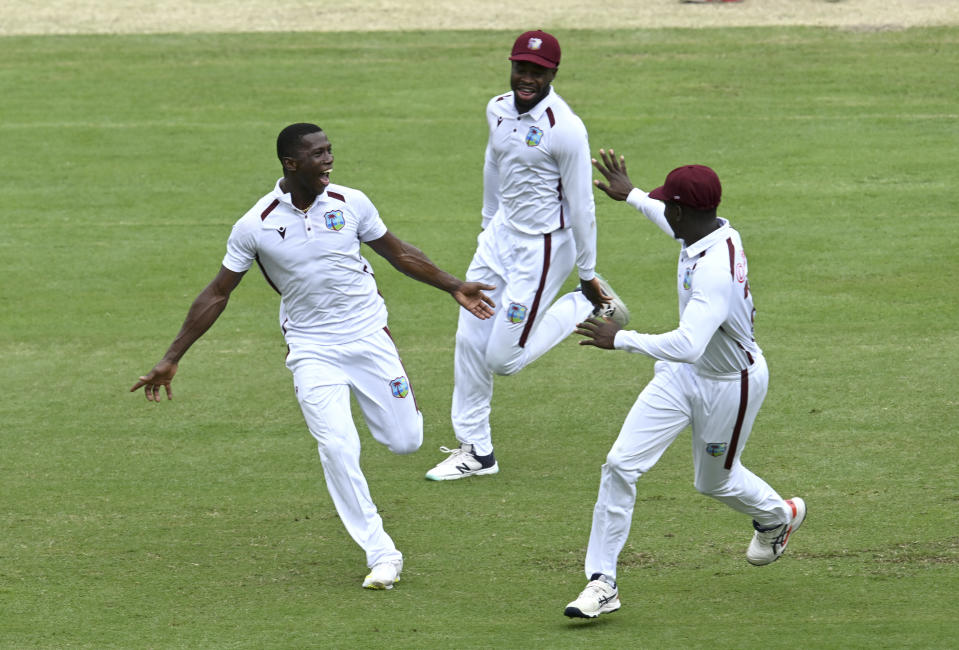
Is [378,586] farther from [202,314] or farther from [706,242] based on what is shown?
[706,242]

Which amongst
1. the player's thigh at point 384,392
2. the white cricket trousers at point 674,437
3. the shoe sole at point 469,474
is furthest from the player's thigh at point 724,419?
the shoe sole at point 469,474

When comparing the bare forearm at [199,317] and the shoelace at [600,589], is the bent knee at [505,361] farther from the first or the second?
the shoelace at [600,589]

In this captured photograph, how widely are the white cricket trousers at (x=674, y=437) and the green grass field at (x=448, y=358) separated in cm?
46

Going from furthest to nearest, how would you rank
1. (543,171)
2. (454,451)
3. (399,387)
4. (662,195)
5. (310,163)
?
(454,451) < (543,171) < (399,387) < (310,163) < (662,195)

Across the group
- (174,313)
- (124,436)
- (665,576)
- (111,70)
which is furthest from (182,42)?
(665,576)

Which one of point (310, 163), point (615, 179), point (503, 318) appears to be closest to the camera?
point (310, 163)

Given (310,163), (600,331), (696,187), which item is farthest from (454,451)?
(696,187)

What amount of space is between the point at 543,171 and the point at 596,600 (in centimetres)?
334

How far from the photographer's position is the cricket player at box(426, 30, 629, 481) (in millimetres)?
9297

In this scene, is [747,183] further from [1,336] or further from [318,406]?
[318,406]

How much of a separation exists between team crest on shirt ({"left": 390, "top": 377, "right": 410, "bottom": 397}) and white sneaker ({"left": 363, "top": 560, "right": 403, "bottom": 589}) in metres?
1.00

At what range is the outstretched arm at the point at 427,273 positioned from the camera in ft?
27.2

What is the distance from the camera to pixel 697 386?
736cm

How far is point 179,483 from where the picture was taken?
952 centimetres
